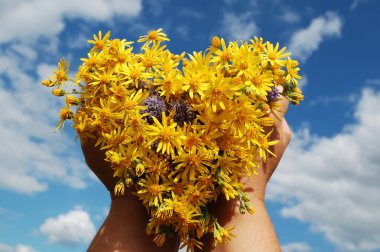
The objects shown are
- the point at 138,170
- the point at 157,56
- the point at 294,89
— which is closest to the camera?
the point at 138,170

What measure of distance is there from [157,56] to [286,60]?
0.55m

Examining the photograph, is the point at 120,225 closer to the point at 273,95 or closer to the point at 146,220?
the point at 146,220

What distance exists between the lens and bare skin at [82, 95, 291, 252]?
2076 mm

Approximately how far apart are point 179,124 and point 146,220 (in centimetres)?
49

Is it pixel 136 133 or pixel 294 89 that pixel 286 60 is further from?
pixel 136 133

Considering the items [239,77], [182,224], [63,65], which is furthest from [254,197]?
[63,65]

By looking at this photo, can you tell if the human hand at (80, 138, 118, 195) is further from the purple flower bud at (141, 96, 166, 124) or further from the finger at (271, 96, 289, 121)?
the finger at (271, 96, 289, 121)

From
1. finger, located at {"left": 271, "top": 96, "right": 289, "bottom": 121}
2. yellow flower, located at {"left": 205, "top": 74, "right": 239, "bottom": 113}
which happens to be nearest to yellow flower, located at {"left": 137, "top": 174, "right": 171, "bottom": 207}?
yellow flower, located at {"left": 205, "top": 74, "right": 239, "bottom": 113}

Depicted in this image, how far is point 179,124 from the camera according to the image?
188 centimetres

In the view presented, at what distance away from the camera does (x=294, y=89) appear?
7.20ft

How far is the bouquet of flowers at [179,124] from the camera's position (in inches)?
70.6

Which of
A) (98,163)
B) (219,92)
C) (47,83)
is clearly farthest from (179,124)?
(47,83)

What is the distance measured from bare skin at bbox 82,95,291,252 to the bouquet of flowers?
75 millimetres

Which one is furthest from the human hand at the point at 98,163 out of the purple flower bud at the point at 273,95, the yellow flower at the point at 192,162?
the purple flower bud at the point at 273,95
